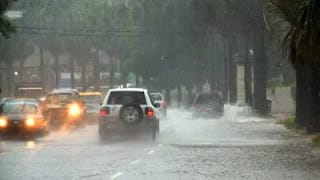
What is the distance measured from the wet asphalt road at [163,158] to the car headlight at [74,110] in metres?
7.35

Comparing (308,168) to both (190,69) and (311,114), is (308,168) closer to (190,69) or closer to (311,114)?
(311,114)

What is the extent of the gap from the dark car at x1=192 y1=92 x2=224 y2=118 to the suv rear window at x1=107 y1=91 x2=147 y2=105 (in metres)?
22.0

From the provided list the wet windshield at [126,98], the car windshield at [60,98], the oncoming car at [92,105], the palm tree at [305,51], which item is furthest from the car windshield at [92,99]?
the wet windshield at [126,98]

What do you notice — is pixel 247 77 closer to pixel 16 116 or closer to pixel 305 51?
pixel 16 116

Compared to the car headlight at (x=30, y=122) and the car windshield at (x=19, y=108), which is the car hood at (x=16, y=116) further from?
the car windshield at (x=19, y=108)

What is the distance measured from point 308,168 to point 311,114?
1394cm

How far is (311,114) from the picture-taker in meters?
32.3

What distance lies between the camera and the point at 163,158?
20859 millimetres

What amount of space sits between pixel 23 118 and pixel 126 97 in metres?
5.03

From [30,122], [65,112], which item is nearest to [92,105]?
[65,112]

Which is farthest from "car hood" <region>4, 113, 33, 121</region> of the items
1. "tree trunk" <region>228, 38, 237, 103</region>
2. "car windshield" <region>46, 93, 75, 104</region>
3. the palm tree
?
"tree trunk" <region>228, 38, 237, 103</region>

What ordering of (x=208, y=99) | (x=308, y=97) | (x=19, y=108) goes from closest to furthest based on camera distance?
1. (x=19, y=108)
2. (x=308, y=97)
3. (x=208, y=99)

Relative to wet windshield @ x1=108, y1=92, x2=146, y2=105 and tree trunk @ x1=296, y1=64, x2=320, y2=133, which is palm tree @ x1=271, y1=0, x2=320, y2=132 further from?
wet windshield @ x1=108, y1=92, x2=146, y2=105

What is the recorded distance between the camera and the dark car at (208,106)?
49.4 m
